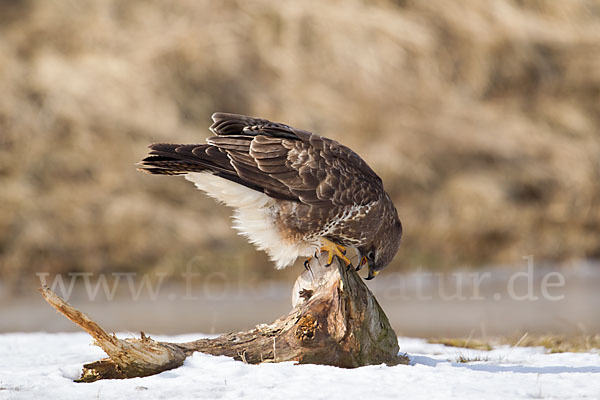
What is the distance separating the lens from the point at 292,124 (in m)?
11.2

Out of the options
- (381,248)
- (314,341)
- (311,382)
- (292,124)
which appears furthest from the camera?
(292,124)

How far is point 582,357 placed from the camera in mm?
4465

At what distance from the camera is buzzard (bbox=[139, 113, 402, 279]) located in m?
4.12

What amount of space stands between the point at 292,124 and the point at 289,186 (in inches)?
280

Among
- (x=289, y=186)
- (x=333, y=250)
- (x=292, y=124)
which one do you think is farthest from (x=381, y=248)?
(x=292, y=124)

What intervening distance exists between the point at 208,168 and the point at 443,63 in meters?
8.67

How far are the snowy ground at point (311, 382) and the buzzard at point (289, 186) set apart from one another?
0.87 metres

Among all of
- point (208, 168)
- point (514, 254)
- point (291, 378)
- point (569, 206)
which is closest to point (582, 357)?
point (291, 378)

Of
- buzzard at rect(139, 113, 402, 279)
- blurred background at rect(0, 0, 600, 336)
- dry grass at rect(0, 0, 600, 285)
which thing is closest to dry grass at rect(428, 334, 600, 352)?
buzzard at rect(139, 113, 402, 279)

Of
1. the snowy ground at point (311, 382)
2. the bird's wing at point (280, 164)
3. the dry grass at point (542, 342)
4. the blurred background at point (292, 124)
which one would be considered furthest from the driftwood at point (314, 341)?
the blurred background at point (292, 124)

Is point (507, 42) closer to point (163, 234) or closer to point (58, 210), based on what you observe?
point (163, 234)

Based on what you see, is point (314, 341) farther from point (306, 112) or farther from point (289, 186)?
point (306, 112)

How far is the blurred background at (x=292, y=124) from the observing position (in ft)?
30.3

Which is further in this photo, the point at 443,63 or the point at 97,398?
the point at 443,63
